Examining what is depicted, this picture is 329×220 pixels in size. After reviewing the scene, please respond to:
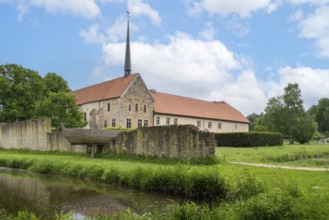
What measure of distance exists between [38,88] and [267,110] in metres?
33.1

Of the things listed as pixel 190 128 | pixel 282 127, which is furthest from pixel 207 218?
pixel 282 127

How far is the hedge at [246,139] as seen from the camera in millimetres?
33281

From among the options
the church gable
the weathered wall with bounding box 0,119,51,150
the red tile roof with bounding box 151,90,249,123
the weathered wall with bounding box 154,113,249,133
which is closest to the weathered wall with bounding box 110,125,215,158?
the weathered wall with bounding box 0,119,51,150

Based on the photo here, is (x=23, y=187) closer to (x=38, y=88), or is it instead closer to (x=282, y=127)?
(x=38, y=88)

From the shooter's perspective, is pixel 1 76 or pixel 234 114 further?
pixel 234 114

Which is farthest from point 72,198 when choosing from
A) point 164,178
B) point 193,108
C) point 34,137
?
point 193,108

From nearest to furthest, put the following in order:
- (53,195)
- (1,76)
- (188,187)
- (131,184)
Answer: (188,187) < (53,195) < (131,184) < (1,76)

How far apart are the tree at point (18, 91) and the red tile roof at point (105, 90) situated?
21.2ft

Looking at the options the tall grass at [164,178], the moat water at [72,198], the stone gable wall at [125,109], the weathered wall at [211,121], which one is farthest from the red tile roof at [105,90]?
the moat water at [72,198]

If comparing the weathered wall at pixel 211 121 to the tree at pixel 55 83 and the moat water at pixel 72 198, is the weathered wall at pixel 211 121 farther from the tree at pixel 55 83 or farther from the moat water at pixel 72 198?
the moat water at pixel 72 198

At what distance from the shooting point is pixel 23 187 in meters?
12.6

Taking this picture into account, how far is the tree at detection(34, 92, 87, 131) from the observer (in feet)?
105

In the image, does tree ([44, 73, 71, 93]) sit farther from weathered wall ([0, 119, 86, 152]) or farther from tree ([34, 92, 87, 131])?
tree ([34, 92, 87, 131])

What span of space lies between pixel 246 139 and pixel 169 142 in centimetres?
1748
